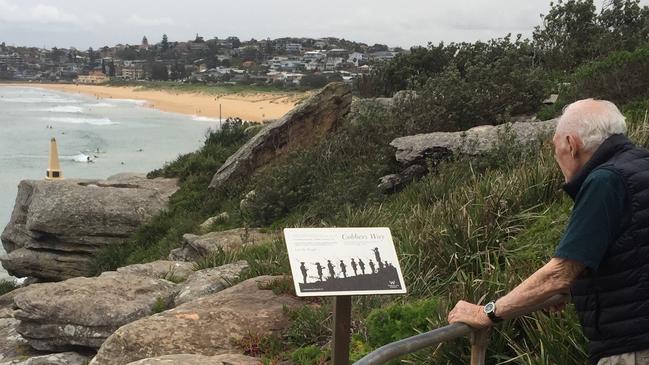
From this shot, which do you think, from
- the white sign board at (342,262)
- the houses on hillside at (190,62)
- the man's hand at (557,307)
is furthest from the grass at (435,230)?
the houses on hillside at (190,62)

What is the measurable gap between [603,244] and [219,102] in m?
69.8

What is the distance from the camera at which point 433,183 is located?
7789 mm

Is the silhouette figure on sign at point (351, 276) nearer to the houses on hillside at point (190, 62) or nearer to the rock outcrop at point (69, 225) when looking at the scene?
the rock outcrop at point (69, 225)

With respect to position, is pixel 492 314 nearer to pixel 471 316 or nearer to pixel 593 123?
pixel 471 316

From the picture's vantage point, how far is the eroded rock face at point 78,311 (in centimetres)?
590

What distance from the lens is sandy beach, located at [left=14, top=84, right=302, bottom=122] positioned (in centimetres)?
5759

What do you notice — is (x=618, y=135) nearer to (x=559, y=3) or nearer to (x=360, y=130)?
(x=360, y=130)

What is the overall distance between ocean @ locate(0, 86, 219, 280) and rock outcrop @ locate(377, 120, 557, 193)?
37.3ft

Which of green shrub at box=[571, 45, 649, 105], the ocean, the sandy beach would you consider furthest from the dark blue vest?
the sandy beach

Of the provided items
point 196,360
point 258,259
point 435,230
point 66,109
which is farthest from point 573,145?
point 66,109

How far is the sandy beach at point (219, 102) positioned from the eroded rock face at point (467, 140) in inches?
1538

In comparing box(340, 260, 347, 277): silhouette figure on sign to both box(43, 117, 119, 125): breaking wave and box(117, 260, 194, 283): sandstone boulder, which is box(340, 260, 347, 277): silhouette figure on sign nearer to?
box(117, 260, 194, 283): sandstone boulder

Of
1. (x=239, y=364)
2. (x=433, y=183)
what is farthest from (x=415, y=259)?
(x=433, y=183)

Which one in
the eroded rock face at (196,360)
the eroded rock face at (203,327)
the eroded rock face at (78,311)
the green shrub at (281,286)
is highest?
the eroded rock face at (196,360)
